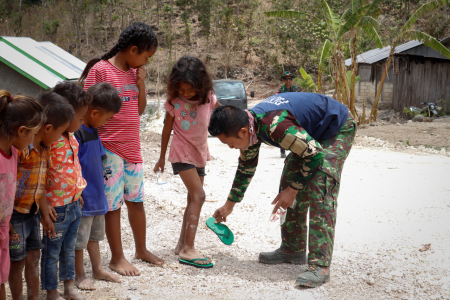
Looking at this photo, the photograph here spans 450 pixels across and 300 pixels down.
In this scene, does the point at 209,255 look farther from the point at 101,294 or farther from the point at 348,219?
the point at 348,219

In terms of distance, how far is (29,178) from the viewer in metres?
2.29

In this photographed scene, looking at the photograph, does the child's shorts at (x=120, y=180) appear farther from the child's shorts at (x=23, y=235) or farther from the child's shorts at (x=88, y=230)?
the child's shorts at (x=23, y=235)

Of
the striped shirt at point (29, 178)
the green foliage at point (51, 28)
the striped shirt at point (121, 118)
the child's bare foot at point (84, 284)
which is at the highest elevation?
the green foliage at point (51, 28)

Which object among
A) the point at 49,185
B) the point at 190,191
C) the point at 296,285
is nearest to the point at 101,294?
the point at 49,185

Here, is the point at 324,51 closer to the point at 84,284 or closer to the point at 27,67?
the point at 27,67

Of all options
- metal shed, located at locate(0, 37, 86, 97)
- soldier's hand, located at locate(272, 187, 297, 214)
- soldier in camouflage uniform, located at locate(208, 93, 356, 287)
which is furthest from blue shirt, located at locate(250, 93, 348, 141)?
metal shed, located at locate(0, 37, 86, 97)

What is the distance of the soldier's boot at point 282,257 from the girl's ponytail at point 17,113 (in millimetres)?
2167

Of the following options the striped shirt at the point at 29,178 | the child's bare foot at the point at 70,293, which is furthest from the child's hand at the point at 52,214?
the child's bare foot at the point at 70,293

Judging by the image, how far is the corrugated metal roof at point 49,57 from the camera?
779cm

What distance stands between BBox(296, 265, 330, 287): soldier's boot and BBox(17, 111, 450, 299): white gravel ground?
0.05 metres

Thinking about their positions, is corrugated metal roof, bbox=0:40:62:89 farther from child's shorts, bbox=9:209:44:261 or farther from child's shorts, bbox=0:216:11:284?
child's shorts, bbox=0:216:11:284

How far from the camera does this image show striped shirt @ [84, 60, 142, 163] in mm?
3012

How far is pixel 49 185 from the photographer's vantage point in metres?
2.43

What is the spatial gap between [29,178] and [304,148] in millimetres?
1657
